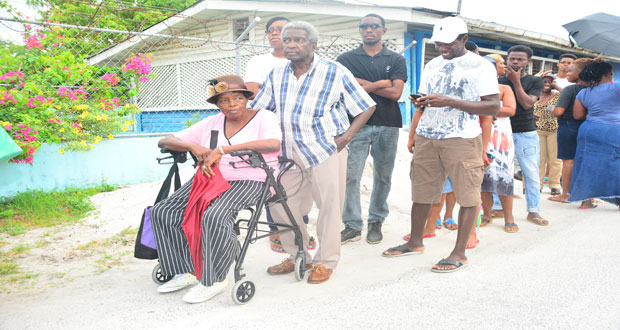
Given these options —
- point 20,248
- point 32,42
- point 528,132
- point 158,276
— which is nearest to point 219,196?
point 158,276

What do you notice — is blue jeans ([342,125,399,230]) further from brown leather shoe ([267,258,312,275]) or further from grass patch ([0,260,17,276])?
grass patch ([0,260,17,276])

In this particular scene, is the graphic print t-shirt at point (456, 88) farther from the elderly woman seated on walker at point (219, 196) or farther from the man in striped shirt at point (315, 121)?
the elderly woman seated on walker at point (219, 196)

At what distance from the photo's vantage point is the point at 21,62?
6.50 meters

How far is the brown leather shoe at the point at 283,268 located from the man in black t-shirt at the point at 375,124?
3.18 ft

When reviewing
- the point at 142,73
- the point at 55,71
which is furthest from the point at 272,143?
the point at 142,73

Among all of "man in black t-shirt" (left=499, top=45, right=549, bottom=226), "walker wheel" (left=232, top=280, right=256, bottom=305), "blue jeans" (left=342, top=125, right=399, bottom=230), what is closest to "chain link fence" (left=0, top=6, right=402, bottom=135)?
"man in black t-shirt" (left=499, top=45, right=549, bottom=226)

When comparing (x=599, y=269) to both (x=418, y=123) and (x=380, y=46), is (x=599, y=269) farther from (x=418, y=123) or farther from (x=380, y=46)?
(x=380, y=46)

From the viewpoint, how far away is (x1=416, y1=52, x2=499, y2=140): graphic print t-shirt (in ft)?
12.4

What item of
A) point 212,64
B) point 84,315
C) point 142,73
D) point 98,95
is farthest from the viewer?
point 212,64

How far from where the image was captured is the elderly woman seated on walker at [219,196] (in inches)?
124

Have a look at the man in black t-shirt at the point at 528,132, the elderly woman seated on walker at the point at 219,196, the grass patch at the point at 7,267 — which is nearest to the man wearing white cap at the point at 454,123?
the elderly woman seated on walker at the point at 219,196

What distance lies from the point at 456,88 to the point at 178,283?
267cm

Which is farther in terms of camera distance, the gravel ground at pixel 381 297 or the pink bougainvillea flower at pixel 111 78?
the pink bougainvillea flower at pixel 111 78

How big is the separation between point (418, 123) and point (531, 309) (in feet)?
6.18
